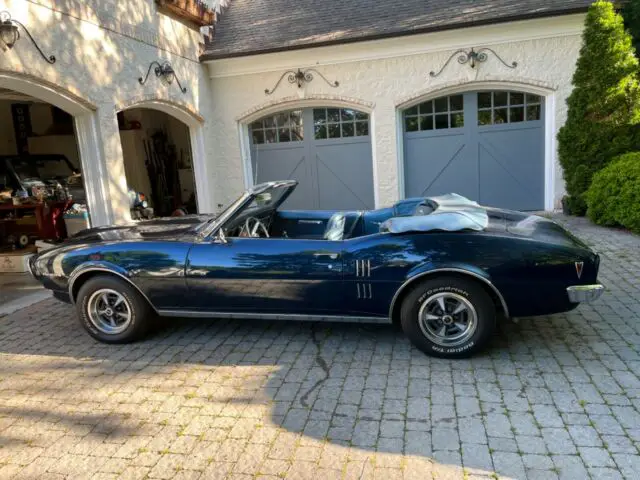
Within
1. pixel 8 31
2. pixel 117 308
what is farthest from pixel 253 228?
Answer: pixel 8 31

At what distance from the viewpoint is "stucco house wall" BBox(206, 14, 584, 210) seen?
962 centimetres

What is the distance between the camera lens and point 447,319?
3.72 m

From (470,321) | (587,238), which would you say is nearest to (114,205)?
(470,321)

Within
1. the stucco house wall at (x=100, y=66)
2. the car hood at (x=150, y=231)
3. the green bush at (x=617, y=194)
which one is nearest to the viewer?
the car hood at (x=150, y=231)

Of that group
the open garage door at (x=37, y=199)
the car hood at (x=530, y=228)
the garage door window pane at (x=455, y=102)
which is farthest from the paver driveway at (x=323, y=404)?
the garage door window pane at (x=455, y=102)

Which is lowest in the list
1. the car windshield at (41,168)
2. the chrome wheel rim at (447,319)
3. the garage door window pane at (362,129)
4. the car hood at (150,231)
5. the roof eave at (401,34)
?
the chrome wheel rim at (447,319)

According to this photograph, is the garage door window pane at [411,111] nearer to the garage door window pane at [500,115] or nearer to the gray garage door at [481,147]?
the gray garage door at [481,147]

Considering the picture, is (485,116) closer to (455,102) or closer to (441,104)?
(455,102)

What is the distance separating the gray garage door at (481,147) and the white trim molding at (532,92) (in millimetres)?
126

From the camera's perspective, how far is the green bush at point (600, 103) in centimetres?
876

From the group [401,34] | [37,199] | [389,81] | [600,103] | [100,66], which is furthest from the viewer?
[389,81]

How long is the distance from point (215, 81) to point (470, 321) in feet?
30.2

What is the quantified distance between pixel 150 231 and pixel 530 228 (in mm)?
3338

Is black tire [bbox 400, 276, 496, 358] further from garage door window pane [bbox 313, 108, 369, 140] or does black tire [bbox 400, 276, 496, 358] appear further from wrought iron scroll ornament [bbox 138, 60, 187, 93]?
garage door window pane [bbox 313, 108, 369, 140]
